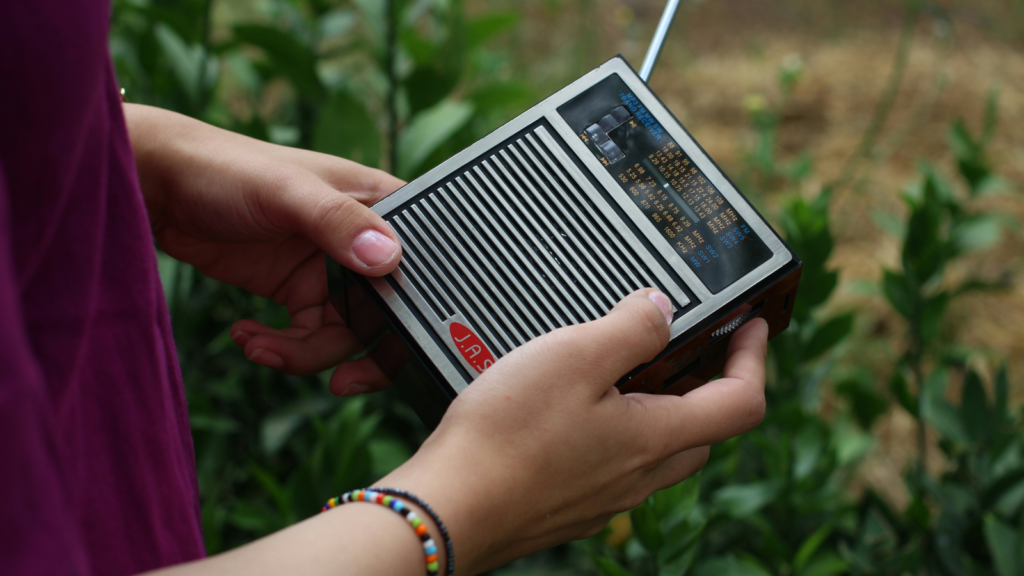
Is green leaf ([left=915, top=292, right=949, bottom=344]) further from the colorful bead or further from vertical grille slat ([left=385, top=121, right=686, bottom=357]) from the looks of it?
the colorful bead

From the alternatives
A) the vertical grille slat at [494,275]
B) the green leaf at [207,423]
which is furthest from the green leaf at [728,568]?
the green leaf at [207,423]

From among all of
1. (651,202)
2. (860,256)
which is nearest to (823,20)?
(860,256)

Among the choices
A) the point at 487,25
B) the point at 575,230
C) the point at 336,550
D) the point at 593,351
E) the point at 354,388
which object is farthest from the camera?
the point at 487,25

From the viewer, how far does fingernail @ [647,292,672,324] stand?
0.60 metres

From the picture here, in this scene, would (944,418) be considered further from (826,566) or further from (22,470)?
(22,470)

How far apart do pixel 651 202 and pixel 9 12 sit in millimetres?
467

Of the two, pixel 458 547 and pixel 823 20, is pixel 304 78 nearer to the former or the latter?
pixel 458 547

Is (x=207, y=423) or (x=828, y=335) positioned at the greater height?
(x=207, y=423)

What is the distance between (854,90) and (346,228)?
2363 millimetres

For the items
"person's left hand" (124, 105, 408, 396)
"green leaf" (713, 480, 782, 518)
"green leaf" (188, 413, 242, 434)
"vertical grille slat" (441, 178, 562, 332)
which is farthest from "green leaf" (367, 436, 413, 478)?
"vertical grille slat" (441, 178, 562, 332)

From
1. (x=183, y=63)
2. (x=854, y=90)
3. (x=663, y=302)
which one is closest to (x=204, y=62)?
(x=183, y=63)

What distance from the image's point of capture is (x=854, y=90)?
255 centimetres

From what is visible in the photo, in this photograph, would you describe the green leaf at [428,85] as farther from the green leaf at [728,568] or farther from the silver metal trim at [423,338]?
the green leaf at [728,568]

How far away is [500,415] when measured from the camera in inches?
20.8
